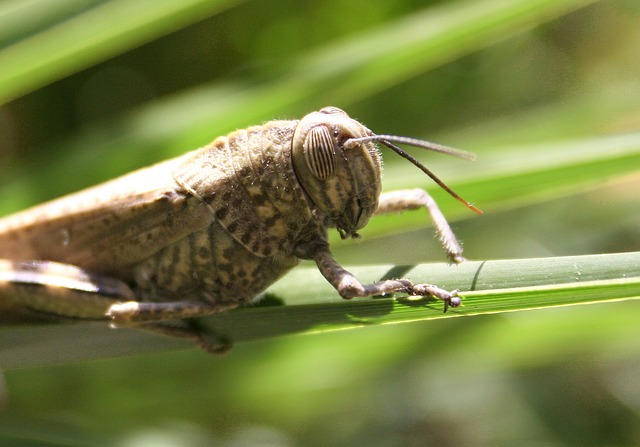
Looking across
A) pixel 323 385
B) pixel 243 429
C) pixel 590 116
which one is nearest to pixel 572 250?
pixel 590 116

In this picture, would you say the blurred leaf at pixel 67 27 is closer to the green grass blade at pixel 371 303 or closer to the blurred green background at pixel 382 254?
the blurred green background at pixel 382 254

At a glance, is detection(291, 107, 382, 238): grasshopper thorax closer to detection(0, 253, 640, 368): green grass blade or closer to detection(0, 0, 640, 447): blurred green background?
detection(0, 253, 640, 368): green grass blade

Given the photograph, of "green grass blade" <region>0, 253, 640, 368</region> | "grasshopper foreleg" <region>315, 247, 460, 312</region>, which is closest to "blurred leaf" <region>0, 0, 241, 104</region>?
"green grass blade" <region>0, 253, 640, 368</region>

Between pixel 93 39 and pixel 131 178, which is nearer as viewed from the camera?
pixel 131 178

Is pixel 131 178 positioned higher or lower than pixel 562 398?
higher

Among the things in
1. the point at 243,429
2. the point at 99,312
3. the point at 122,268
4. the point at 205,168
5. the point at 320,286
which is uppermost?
the point at 205,168

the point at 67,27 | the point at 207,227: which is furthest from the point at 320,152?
the point at 67,27

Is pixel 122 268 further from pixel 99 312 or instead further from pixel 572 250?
pixel 572 250
